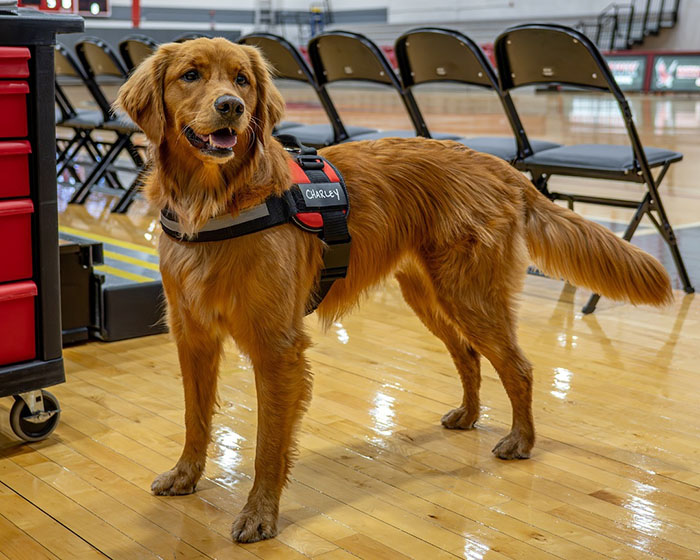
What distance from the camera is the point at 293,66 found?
16.0ft

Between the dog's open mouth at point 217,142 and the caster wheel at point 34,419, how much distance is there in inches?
38.7

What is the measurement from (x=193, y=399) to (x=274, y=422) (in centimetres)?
28

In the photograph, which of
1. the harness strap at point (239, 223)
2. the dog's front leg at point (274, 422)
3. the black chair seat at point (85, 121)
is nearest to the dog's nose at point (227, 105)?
the harness strap at point (239, 223)

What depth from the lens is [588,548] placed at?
6.24ft

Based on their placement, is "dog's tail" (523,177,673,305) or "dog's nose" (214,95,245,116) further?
"dog's tail" (523,177,673,305)

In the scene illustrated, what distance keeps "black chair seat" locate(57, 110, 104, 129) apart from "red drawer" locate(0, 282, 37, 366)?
3741mm

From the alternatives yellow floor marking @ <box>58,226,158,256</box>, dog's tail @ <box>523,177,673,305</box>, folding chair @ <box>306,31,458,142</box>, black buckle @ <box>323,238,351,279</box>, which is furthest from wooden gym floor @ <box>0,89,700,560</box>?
folding chair @ <box>306,31,458,142</box>

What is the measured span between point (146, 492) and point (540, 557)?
96 cm

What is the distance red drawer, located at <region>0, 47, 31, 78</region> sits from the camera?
216cm

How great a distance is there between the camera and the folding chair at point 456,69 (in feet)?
13.1

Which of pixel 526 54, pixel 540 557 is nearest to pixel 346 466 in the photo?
pixel 540 557

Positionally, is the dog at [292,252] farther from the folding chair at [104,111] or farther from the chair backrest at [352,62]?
the folding chair at [104,111]

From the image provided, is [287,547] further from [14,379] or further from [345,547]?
[14,379]

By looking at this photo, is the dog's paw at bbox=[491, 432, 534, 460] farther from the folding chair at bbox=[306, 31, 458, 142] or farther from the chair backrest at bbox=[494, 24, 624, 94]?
the folding chair at bbox=[306, 31, 458, 142]
